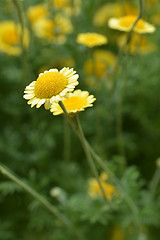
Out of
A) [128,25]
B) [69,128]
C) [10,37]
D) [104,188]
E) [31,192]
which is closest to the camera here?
[31,192]

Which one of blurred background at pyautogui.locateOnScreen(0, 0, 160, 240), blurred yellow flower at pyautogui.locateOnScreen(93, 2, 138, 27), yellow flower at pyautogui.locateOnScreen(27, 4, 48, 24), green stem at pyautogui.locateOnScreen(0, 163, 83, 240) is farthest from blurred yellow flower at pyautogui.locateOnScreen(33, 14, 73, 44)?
green stem at pyautogui.locateOnScreen(0, 163, 83, 240)

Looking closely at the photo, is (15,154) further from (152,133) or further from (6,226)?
(152,133)

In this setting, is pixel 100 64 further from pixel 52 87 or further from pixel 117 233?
pixel 52 87

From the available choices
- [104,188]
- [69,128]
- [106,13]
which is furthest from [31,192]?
[106,13]

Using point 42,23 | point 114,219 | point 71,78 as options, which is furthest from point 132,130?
point 71,78

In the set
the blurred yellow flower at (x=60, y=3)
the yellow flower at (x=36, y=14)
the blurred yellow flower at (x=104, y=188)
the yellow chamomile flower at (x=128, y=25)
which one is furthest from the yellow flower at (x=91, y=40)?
the yellow flower at (x=36, y=14)

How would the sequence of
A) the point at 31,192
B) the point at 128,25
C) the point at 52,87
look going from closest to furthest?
the point at 52,87, the point at 31,192, the point at 128,25
